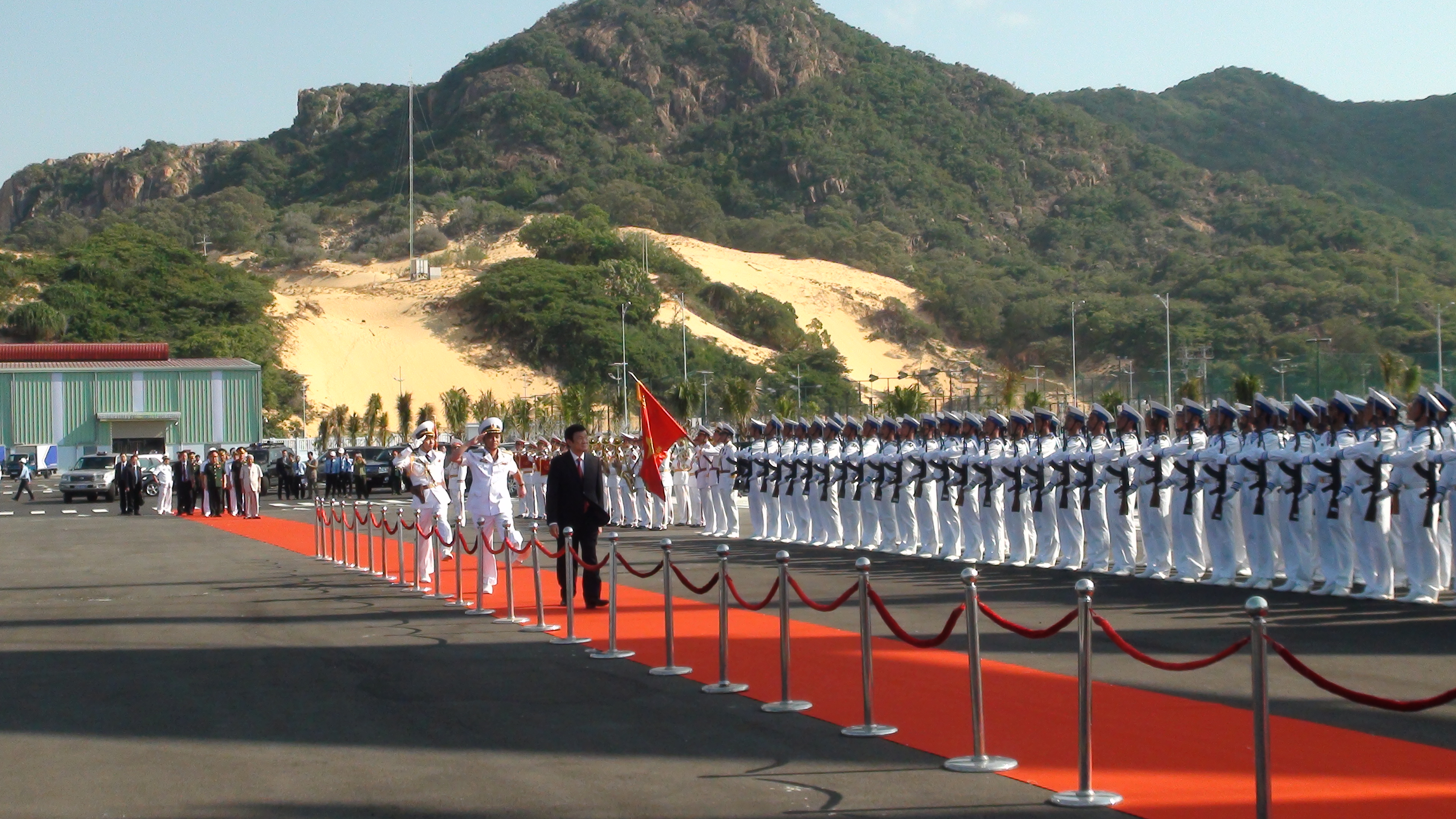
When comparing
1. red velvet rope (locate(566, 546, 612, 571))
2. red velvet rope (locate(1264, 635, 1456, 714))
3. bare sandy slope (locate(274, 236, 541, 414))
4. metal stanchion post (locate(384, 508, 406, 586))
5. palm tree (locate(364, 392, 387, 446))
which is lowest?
metal stanchion post (locate(384, 508, 406, 586))

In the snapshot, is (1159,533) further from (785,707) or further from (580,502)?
(785,707)

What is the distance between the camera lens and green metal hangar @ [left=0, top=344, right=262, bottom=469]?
68.7m

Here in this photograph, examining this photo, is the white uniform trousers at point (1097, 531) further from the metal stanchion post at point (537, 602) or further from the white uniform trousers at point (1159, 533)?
the metal stanchion post at point (537, 602)

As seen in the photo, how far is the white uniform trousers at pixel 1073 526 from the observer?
16.4m

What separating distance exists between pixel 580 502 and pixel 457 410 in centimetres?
6114

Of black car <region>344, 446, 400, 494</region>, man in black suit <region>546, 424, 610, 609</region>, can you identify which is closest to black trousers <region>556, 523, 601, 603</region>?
man in black suit <region>546, 424, 610, 609</region>

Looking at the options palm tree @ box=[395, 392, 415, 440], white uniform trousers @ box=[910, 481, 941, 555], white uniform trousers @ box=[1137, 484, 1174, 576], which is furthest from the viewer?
palm tree @ box=[395, 392, 415, 440]

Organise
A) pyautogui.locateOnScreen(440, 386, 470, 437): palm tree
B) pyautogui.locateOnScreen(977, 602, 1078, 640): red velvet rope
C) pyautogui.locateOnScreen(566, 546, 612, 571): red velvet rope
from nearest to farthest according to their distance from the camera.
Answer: pyautogui.locateOnScreen(977, 602, 1078, 640): red velvet rope
pyautogui.locateOnScreen(566, 546, 612, 571): red velvet rope
pyautogui.locateOnScreen(440, 386, 470, 437): palm tree

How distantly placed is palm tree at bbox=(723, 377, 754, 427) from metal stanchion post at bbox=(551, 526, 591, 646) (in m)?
40.7

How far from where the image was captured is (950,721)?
824cm

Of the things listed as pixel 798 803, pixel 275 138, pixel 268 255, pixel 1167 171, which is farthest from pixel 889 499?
pixel 275 138

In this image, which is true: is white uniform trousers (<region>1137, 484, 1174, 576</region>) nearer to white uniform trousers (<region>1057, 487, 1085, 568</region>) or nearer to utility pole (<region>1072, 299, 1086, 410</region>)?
white uniform trousers (<region>1057, 487, 1085, 568</region>)

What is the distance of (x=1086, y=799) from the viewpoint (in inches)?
254

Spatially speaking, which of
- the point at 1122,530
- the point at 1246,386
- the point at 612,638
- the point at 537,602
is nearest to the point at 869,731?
the point at 612,638
